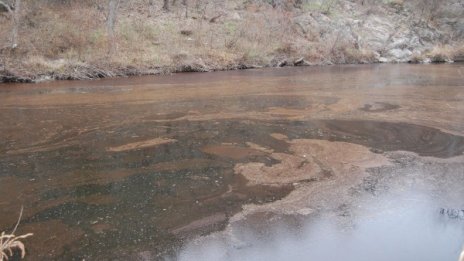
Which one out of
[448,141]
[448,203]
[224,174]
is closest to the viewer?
[448,203]

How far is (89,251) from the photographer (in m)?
4.62

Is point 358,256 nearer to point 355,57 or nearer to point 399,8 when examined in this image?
point 355,57

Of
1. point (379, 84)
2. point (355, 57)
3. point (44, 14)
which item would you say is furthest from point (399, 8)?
point (44, 14)

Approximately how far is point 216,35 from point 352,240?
22.7 meters

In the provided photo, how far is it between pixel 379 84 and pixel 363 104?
17.5 ft

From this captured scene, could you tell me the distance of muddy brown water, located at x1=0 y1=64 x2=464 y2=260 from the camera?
4.82m

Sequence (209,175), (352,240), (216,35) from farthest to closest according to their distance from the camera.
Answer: (216,35)
(209,175)
(352,240)

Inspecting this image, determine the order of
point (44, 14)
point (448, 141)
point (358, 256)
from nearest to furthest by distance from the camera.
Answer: point (358, 256)
point (448, 141)
point (44, 14)

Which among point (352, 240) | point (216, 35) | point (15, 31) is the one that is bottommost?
point (352, 240)

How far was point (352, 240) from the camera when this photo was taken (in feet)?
16.0

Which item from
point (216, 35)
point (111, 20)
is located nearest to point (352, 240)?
point (111, 20)

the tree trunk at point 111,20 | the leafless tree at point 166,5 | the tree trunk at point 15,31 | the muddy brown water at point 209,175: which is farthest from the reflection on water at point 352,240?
the leafless tree at point 166,5

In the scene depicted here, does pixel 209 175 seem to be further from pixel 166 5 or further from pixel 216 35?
pixel 166 5

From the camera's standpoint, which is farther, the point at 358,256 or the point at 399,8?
the point at 399,8
